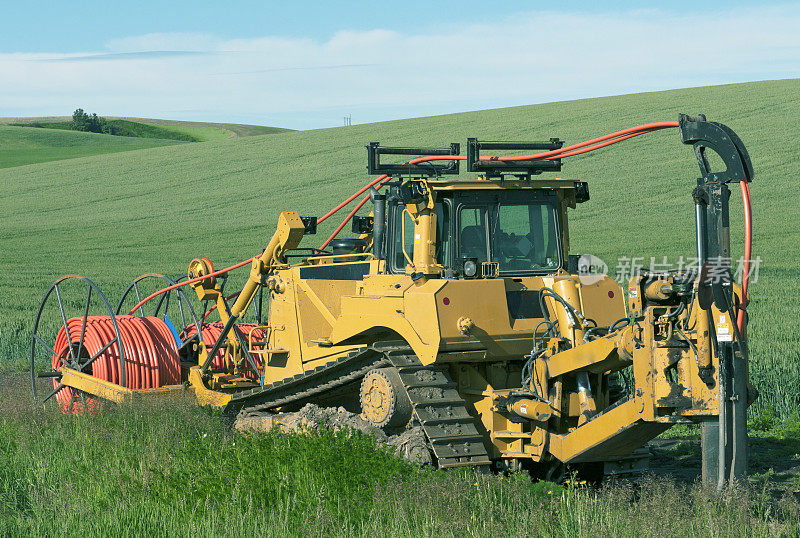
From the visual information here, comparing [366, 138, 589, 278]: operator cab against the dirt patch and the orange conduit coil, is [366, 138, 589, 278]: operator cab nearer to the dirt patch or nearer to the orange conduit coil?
the dirt patch

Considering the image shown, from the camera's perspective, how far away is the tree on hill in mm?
98875

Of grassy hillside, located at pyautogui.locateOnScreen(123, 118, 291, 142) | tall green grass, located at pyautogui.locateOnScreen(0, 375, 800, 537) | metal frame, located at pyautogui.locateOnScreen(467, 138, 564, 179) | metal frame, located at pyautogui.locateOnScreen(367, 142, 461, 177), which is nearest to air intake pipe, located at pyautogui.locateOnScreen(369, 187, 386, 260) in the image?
metal frame, located at pyautogui.locateOnScreen(367, 142, 461, 177)

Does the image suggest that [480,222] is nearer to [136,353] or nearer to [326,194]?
[136,353]

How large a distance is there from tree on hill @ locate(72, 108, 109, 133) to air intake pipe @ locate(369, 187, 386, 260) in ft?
317

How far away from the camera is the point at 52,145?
81.3m

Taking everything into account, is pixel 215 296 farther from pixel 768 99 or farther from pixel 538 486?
pixel 768 99

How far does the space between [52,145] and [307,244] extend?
56167 millimetres

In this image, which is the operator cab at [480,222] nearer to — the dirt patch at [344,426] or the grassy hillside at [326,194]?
the dirt patch at [344,426]

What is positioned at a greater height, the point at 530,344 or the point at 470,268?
the point at 470,268

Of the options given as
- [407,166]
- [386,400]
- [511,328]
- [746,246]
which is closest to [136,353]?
[407,166]

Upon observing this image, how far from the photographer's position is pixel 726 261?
5.74 metres

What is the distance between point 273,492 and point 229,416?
3.54 meters

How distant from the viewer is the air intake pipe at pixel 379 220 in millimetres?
8500

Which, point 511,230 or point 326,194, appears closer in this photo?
point 511,230
